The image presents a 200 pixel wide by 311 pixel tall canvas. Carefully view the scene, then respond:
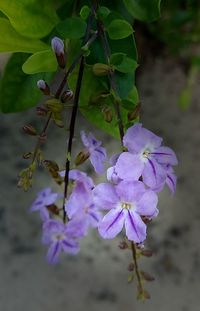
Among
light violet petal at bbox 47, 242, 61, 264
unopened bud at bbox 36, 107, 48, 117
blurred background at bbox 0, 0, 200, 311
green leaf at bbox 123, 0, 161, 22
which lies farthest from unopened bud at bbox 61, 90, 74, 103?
blurred background at bbox 0, 0, 200, 311

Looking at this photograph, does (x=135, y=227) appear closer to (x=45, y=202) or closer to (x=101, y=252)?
(x=45, y=202)

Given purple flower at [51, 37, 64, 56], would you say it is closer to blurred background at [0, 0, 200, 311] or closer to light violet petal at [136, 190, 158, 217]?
light violet petal at [136, 190, 158, 217]

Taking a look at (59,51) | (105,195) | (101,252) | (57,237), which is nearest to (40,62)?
(59,51)

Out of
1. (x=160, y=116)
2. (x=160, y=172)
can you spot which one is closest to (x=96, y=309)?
(x=160, y=116)

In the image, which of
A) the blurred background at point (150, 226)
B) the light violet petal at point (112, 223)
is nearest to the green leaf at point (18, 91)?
the light violet petal at point (112, 223)

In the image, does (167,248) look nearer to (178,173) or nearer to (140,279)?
(178,173)

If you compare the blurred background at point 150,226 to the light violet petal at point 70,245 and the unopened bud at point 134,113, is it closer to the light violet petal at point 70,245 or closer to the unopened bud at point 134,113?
the light violet petal at point 70,245
